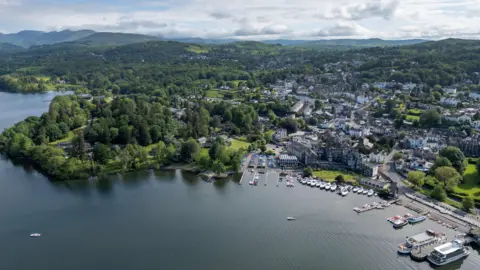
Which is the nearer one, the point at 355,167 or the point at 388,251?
the point at 388,251

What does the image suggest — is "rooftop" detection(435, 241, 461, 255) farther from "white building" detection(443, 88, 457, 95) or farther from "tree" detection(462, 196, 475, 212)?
"white building" detection(443, 88, 457, 95)

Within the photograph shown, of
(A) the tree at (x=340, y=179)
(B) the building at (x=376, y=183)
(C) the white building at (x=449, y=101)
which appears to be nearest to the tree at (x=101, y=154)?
(A) the tree at (x=340, y=179)

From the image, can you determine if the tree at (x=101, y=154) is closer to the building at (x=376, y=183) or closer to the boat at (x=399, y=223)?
the building at (x=376, y=183)

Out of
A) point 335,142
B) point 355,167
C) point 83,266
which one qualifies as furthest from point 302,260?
point 335,142

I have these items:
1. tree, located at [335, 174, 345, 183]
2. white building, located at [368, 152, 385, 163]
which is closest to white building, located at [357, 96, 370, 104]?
white building, located at [368, 152, 385, 163]

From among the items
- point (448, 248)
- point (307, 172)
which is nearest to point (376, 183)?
point (307, 172)

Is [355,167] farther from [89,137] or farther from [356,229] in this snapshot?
[89,137]

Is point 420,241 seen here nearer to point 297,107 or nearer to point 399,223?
point 399,223
